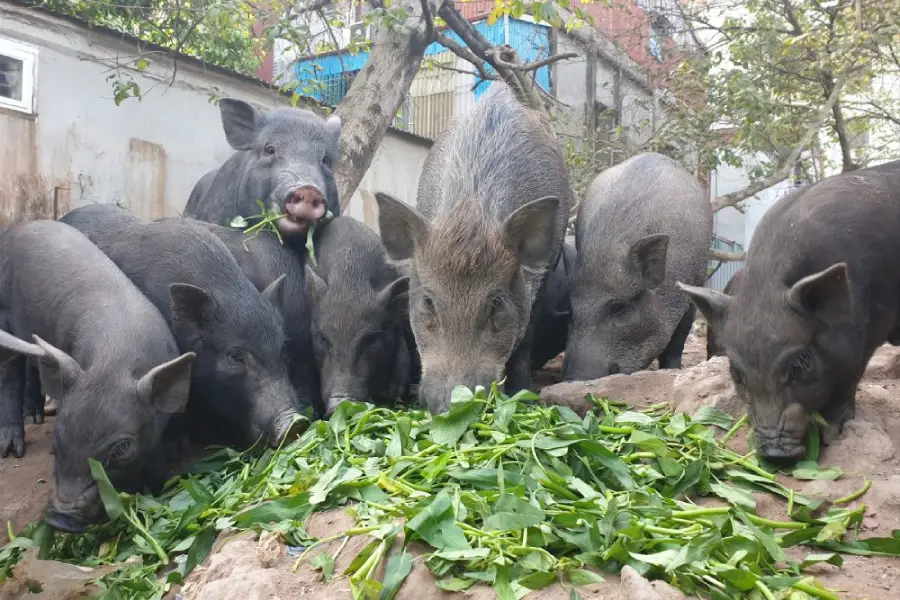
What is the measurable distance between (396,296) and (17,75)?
609 cm

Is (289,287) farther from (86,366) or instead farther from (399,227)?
(86,366)

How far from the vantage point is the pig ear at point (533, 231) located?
16.9ft

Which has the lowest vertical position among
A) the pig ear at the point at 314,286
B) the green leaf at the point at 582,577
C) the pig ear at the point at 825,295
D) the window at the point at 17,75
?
the green leaf at the point at 582,577

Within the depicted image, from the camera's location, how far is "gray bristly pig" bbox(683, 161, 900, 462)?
4121 mm

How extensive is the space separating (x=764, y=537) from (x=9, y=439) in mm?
4298

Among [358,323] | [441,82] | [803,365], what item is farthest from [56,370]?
[441,82]

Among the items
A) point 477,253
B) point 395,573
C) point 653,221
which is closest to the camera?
point 395,573

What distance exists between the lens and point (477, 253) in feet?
16.6

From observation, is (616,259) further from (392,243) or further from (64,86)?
(64,86)

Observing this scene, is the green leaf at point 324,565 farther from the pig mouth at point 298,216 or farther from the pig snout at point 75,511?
the pig mouth at point 298,216

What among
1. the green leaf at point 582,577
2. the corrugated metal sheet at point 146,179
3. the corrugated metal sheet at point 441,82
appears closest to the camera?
the green leaf at point 582,577

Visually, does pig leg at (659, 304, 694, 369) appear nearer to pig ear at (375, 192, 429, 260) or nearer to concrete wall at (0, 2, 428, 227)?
pig ear at (375, 192, 429, 260)

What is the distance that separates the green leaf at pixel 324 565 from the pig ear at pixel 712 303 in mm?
2353

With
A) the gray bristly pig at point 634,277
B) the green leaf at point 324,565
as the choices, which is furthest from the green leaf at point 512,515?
the gray bristly pig at point 634,277
